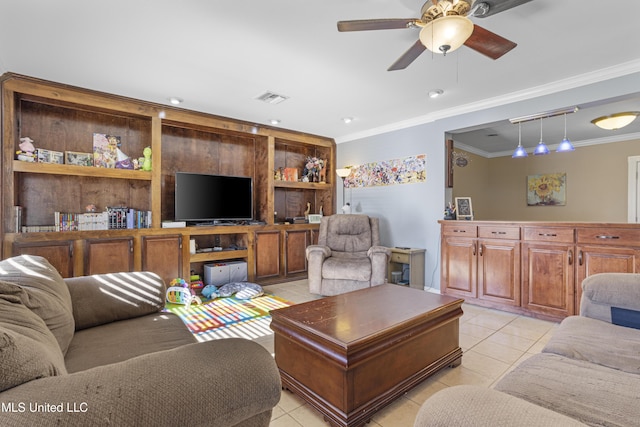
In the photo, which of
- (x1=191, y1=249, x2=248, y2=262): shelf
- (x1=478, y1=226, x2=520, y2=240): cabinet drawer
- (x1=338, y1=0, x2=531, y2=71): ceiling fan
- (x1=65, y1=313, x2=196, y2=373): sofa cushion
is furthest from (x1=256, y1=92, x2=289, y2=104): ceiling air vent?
(x1=478, y1=226, x2=520, y2=240): cabinet drawer

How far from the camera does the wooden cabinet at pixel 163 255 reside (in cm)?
357

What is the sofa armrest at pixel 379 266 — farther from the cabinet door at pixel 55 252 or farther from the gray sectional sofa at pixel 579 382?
the cabinet door at pixel 55 252

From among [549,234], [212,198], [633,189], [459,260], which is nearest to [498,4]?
[549,234]

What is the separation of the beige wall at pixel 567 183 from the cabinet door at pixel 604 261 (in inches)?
116

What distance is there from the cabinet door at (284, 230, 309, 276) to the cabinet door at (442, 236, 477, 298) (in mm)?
2090

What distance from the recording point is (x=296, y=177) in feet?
17.0

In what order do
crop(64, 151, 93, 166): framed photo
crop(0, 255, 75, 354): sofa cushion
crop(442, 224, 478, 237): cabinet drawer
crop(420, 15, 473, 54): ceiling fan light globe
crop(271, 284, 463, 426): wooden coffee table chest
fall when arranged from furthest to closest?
crop(442, 224, 478, 237): cabinet drawer → crop(64, 151, 93, 166): framed photo → crop(420, 15, 473, 54): ceiling fan light globe → crop(271, 284, 463, 426): wooden coffee table chest → crop(0, 255, 75, 354): sofa cushion

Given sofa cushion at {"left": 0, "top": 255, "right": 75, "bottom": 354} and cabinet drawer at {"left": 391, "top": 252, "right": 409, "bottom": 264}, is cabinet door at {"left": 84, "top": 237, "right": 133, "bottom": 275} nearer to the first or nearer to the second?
sofa cushion at {"left": 0, "top": 255, "right": 75, "bottom": 354}

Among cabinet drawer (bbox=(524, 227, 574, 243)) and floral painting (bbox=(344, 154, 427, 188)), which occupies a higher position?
floral painting (bbox=(344, 154, 427, 188))

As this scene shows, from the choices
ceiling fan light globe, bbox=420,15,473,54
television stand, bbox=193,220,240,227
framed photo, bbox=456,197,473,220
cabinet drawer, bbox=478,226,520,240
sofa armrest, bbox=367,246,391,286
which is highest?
ceiling fan light globe, bbox=420,15,473,54

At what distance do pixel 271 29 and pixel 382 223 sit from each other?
3.22m

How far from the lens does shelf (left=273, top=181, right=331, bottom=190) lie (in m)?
4.85

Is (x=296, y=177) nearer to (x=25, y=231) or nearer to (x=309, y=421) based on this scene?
(x=25, y=231)

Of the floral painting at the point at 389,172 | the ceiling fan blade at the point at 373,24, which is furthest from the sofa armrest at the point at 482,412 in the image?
the floral painting at the point at 389,172
